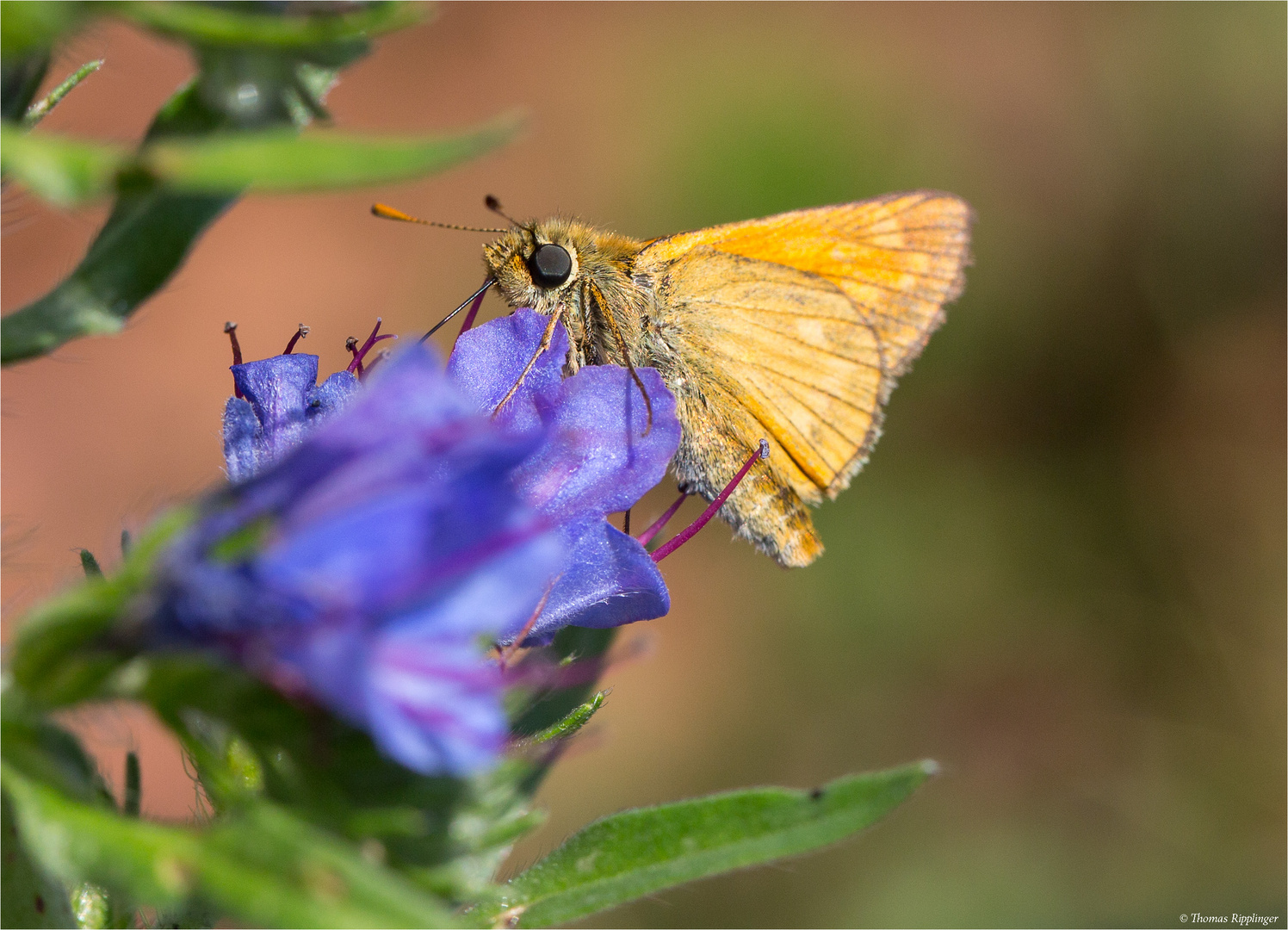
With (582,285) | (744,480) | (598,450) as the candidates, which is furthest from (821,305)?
(598,450)

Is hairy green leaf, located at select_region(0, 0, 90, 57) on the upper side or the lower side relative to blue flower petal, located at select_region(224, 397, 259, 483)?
upper

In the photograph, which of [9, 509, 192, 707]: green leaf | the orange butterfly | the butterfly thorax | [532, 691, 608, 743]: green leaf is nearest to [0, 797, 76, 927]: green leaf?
[9, 509, 192, 707]: green leaf

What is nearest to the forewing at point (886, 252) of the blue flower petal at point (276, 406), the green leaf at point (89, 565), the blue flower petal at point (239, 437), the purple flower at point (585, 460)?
the purple flower at point (585, 460)

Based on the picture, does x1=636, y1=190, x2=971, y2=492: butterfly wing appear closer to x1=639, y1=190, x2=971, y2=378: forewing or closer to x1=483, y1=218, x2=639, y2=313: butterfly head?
x1=639, y1=190, x2=971, y2=378: forewing

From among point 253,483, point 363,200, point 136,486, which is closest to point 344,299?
point 363,200

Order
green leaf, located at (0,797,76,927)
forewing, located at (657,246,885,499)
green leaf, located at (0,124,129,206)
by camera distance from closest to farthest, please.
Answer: green leaf, located at (0,124,129,206) < green leaf, located at (0,797,76,927) < forewing, located at (657,246,885,499)

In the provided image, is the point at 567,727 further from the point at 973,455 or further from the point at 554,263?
the point at 973,455

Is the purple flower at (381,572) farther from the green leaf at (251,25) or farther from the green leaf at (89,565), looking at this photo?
the green leaf at (89,565)
